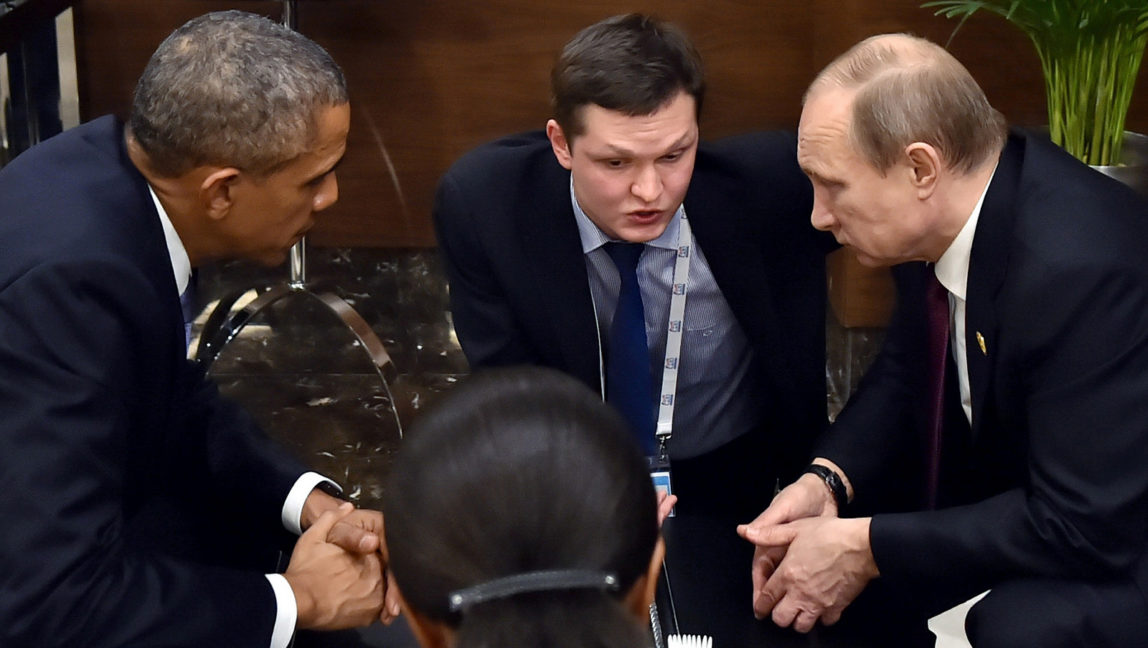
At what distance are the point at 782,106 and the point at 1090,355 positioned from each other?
8.27ft

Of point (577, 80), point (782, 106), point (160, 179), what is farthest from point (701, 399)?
point (782, 106)

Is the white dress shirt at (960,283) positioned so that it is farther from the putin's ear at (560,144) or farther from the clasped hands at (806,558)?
the putin's ear at (560,144)

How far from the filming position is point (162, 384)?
1.78 metres

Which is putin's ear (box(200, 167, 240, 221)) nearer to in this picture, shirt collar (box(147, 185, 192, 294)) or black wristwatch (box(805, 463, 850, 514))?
shirt collar (box(147, 185, 192, 294))

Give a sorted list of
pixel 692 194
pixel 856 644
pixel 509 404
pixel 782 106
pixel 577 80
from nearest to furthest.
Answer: pixel 509 404
pixel 856 644
pixel 577 80
pixel 692 194
pixel 782 106

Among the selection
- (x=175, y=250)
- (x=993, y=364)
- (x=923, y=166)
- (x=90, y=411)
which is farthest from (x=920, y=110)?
(x=90, y=411)

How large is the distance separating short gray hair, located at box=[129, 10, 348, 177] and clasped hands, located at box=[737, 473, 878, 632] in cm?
81

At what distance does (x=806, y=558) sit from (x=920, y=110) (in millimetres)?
613

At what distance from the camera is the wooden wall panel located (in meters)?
4.09

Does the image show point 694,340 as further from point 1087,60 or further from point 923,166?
point 1087,60

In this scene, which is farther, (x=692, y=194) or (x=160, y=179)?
(x=692, y=194)

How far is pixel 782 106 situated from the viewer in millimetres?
4168

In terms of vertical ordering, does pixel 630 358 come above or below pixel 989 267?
below

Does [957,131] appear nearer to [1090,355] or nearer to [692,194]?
[1090,355]
